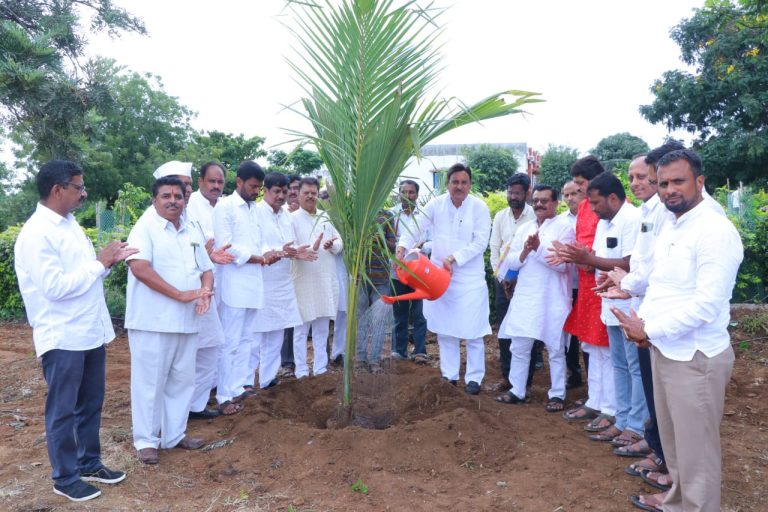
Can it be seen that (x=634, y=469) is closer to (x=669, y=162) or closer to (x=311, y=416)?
(x=669, y=162)

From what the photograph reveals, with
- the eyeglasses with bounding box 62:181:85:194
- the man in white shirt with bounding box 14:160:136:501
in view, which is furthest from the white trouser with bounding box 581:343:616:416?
the eyeglasses with bounding box 62:181:85:194

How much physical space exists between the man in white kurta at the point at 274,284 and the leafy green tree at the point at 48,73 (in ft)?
5.99

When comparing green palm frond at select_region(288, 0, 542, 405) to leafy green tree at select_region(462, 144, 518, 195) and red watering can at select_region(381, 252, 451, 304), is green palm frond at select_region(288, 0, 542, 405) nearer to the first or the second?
red watering can at select_region(381, 252, 451, 304)

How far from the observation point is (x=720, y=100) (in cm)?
2114

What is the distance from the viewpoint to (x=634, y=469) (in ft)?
12.7

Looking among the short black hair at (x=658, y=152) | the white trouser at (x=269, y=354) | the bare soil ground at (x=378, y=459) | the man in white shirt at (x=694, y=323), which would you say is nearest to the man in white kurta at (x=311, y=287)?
the white trouser at (x=269, y=354)

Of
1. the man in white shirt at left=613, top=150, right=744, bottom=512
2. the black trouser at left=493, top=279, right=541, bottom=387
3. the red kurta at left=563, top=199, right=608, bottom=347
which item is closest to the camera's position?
the man in white shirt at left=613, top=150, right=744, bottom=512

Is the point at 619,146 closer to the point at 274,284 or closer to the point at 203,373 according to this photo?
the point at 274,284

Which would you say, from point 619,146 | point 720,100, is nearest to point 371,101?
point 720,100

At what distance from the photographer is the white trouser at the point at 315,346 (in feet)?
20.5

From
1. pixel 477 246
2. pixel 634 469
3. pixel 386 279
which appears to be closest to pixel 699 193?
pixel 634 469

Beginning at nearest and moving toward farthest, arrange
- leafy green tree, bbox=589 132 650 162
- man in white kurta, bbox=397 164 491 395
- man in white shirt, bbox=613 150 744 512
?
man in white shirt, bbox=613 150 744 512 < man in white kurta, bbox=397 164 491 395 < leafy green tree, bbox=589 132 650 162

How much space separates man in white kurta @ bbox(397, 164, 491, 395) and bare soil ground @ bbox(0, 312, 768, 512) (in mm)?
540

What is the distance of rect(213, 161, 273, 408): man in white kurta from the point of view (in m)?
5.25
